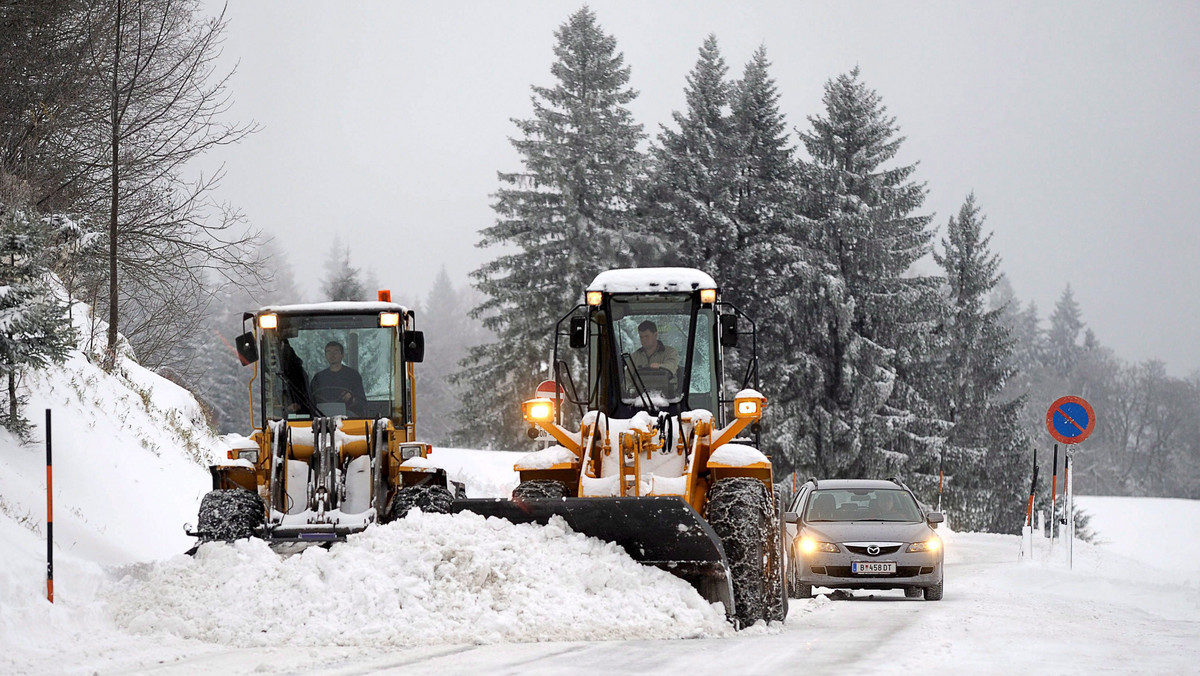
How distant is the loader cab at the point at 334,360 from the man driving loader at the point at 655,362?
2172mm

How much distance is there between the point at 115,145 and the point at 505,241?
76.0 ft

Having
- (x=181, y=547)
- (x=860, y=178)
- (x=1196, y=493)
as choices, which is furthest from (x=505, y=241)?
(x=1196, y=493)

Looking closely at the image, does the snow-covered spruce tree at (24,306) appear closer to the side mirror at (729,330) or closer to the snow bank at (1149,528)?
the side mirror at (729,330)

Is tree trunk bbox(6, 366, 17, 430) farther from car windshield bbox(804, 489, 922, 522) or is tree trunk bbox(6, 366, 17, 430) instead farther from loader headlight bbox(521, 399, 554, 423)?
car windshield bbox(804, 489, 922, 522)

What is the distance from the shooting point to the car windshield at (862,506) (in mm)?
16156

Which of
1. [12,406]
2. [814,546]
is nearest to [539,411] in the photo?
[814,546]

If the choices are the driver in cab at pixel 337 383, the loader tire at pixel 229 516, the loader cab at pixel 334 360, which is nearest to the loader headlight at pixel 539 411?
the loader cab at pixel 334 360

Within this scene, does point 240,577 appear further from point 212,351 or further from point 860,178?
point 212,351

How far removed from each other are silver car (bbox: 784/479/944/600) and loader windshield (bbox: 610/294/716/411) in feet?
12.3

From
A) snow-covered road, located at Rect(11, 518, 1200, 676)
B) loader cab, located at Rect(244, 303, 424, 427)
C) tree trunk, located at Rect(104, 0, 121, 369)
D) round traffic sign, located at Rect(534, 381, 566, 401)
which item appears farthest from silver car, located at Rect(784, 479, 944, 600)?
tree trunk, located at Rect(104, 0, 121, 369)

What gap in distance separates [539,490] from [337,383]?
266cm

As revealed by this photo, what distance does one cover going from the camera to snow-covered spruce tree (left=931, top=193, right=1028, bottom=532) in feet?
154

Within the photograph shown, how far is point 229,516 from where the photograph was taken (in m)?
11.5

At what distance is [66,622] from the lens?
9.57 metres
